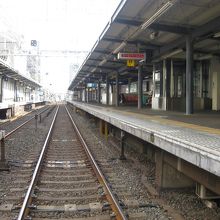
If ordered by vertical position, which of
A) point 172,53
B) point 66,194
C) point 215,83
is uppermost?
point 172,53

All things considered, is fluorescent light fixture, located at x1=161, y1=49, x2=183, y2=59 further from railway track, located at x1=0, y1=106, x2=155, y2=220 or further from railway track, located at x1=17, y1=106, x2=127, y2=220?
railway track, located at x1=0, y1=106, x2=155, y2=220

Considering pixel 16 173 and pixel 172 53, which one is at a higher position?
pixel 172 53

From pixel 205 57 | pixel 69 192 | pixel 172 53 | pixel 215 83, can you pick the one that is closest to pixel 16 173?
pixel 69 192

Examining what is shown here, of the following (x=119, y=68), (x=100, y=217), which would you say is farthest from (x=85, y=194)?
(x=119, y=68)

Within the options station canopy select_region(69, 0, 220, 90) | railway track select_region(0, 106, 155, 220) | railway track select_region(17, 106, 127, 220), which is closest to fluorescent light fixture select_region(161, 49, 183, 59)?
station canopy select_region(69, 0, 220, 90)

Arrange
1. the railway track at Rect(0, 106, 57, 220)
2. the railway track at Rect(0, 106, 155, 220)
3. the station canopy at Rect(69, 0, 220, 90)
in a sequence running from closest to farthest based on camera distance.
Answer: the railway track at Rect(0, 106, 155, 220) → the railway track at Rect(0, 106, 57, 220) → the station canopy at Rect(69, 0, 220, 90)

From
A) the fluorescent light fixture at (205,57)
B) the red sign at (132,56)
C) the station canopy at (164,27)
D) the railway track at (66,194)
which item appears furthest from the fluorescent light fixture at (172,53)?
the railway track at (66,194)

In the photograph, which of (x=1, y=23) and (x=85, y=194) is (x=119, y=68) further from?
(x=1, y=23)

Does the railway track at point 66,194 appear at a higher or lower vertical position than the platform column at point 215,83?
lower

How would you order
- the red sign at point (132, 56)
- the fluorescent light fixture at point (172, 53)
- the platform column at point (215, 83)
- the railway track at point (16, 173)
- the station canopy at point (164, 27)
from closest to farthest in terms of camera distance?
the railway track at point (16, 173)
the station canopy at point (164, 27)
the fluorescent light fixture at point (172, 53)
the red sign at point (132, 56)
the platform column at point (215, 83)

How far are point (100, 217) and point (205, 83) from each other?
1746 centimetres

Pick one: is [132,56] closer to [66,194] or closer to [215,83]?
[215,83]

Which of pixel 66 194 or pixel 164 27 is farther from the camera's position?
pixel 164 27

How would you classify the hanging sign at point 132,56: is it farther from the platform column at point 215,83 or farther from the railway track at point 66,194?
the railway track at point 66,194
